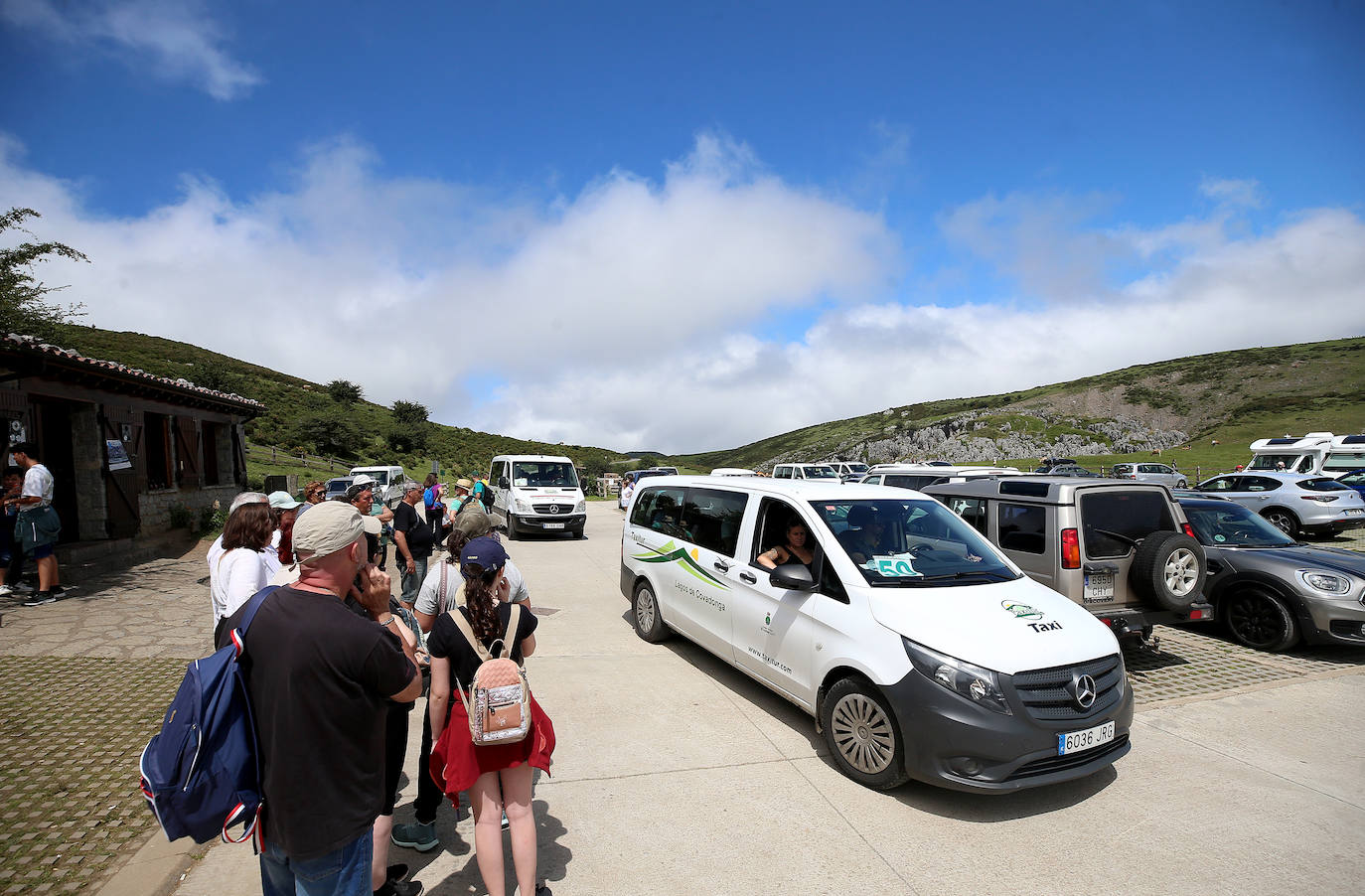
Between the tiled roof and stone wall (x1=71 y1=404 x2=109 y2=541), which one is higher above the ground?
the tiled roof

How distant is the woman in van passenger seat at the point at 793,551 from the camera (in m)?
5.09

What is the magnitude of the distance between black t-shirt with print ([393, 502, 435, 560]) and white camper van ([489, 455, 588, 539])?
8268 millimetres

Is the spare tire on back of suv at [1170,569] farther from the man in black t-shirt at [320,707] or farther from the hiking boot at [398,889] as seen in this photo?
the man in black t-shirt at [320,707]

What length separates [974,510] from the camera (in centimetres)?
695

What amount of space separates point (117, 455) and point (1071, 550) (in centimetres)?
1599

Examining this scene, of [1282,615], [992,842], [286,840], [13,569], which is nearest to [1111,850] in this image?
[992,842]

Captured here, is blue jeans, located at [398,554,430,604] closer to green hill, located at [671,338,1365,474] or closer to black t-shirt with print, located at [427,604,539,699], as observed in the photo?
black t-shirt with print, located at [427,604,539,699]

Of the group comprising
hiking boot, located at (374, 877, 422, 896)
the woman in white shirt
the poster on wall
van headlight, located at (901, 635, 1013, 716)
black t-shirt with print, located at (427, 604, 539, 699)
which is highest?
the poster on wall

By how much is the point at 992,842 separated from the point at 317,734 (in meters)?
3.46

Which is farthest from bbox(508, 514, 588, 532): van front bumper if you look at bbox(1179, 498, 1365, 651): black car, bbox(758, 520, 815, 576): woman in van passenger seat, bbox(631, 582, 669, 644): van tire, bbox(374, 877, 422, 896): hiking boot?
bbox(374, 877, 422, 896): hiking boot

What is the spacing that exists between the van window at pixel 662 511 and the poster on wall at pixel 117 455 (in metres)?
11.2

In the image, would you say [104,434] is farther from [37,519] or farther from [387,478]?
[387,478]

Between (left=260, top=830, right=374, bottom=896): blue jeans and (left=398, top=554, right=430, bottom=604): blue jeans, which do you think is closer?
(left=260, top=830, right=374, bottom=896): blue jeans

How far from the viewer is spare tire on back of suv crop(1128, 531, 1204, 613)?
18.5 feet
